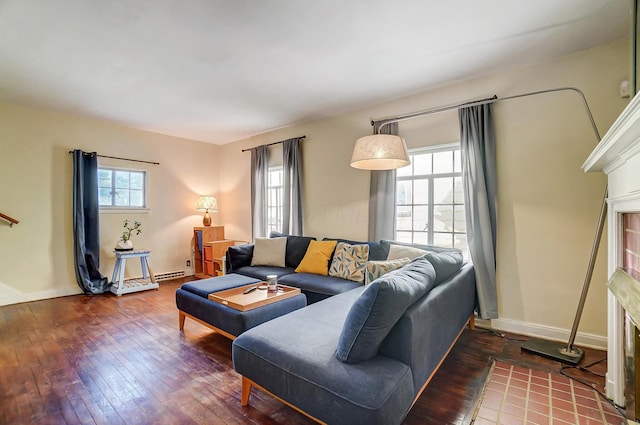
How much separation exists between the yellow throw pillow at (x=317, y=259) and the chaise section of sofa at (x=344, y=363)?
1.53 metres

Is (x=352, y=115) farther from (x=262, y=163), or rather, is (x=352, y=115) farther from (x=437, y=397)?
(x=437, y=397)

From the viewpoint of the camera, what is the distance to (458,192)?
10.9ft

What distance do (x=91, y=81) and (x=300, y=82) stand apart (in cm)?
230

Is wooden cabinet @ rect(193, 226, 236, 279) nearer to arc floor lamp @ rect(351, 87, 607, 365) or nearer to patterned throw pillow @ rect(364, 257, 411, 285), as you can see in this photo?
patterned throw pillow @ rect(364, 257, 411, 285)

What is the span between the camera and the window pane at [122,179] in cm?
494

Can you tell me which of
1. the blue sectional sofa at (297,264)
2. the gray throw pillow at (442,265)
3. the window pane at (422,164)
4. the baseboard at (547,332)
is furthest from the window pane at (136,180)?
the baseboard at (547,332)

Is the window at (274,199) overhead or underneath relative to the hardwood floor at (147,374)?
overhead

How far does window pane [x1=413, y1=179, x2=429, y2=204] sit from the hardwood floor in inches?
59.4

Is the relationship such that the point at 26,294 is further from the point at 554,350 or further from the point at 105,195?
the point at 554,350

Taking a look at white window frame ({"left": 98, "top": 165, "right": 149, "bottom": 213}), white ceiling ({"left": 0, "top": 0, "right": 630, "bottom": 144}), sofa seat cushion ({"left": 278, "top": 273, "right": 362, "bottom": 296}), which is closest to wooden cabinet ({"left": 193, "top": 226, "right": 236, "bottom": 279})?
white window frame ({"left": 98, "top": 165, "right": 149, "bottom": 213})

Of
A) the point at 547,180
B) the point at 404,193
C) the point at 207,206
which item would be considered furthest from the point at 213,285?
the point at 547,180

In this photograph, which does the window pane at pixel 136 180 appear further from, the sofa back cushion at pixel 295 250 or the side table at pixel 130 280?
the sofa back cushion at pixel 295 250

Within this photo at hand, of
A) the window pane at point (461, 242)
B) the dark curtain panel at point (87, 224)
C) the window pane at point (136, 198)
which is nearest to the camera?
the window pane at point (461, 242)

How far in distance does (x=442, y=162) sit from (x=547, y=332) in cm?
199
